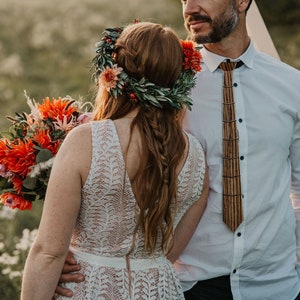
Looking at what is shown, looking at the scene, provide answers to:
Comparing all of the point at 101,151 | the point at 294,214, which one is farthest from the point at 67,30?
the point at 101,151

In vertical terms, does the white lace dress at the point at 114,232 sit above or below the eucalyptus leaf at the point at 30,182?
below

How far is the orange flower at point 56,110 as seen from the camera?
10.5 ft

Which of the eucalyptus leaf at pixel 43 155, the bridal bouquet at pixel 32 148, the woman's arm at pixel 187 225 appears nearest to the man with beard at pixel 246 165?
the woman's arm at pixel 187 225

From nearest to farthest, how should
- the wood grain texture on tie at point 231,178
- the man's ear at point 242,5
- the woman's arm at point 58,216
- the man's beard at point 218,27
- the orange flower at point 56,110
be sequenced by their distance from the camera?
the woman's arm at point 58,216 < the orange flower at point 56,110 < the wood grain texture on tie at point 231,178 < the man's beard at point 218,27 < the man's ear at point 242,5

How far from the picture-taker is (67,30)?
10.9 m

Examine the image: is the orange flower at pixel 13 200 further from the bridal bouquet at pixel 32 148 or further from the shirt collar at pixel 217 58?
the shirt collar at pixel 217 58

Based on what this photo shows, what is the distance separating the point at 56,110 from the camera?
127 inches

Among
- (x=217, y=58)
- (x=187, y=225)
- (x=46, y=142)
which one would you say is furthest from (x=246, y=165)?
(x=46, y=142)

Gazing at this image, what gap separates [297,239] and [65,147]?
1514 millimetres

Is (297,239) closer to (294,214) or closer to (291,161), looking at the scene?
(294,214)

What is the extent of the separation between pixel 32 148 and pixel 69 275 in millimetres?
557

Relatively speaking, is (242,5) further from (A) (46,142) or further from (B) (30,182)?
(B) (30,182)

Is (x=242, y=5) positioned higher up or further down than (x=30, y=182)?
higher up

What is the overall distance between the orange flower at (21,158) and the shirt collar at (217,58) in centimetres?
97
